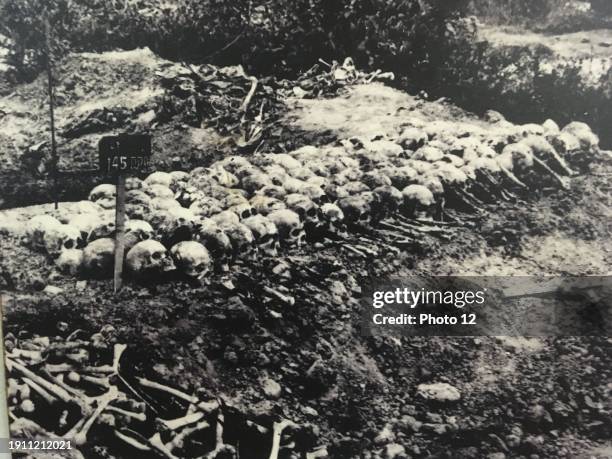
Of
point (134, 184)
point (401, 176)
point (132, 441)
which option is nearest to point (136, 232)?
point (134, 184)

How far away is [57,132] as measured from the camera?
1.82m

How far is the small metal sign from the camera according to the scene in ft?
5.68

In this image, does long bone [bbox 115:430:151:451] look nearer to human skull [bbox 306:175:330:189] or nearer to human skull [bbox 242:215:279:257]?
human skull [bbox 242:215:279:257]

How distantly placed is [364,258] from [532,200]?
1.93 feet

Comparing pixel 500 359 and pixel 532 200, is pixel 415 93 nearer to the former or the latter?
pixel 532 200

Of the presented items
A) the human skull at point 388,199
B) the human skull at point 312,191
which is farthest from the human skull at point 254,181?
the human skull at point 388,199

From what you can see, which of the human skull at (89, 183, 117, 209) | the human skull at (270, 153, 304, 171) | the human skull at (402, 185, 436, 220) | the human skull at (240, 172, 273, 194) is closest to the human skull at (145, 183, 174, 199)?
the human skull at (89, 183, 117, 209)

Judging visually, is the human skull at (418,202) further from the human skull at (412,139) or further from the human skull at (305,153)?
the human skull at (305,153)

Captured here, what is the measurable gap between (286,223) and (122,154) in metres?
0.53

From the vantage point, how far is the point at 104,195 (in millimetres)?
1772

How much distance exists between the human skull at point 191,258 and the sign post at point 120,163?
0.51 feet

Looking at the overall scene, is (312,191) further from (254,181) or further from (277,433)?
(277,433)

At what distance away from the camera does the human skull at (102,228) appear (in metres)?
1.72

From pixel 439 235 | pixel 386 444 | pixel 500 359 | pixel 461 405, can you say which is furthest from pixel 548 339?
pixel 386 444
